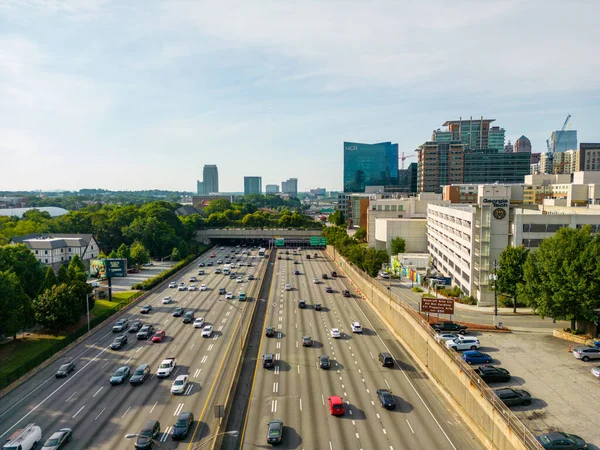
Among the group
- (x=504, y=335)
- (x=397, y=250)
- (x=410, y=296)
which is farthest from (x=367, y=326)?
(x=397, y=250)

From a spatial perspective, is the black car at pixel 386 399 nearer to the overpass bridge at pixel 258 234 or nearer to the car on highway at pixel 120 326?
the car on highway at pixel 120 326

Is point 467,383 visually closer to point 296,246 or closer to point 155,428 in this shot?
point 155,428

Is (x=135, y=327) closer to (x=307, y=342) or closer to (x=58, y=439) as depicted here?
(x=307, y=342)

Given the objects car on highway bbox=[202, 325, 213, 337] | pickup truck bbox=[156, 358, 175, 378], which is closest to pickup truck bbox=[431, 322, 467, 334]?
car on highway bbox=[202, 325, 213, 337]

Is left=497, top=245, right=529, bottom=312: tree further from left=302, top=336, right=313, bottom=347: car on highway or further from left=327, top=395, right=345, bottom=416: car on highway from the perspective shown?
left=327, top=395, right=345, bottom=416: car on highway

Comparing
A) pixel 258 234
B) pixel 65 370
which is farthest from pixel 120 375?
pixel 258 234
